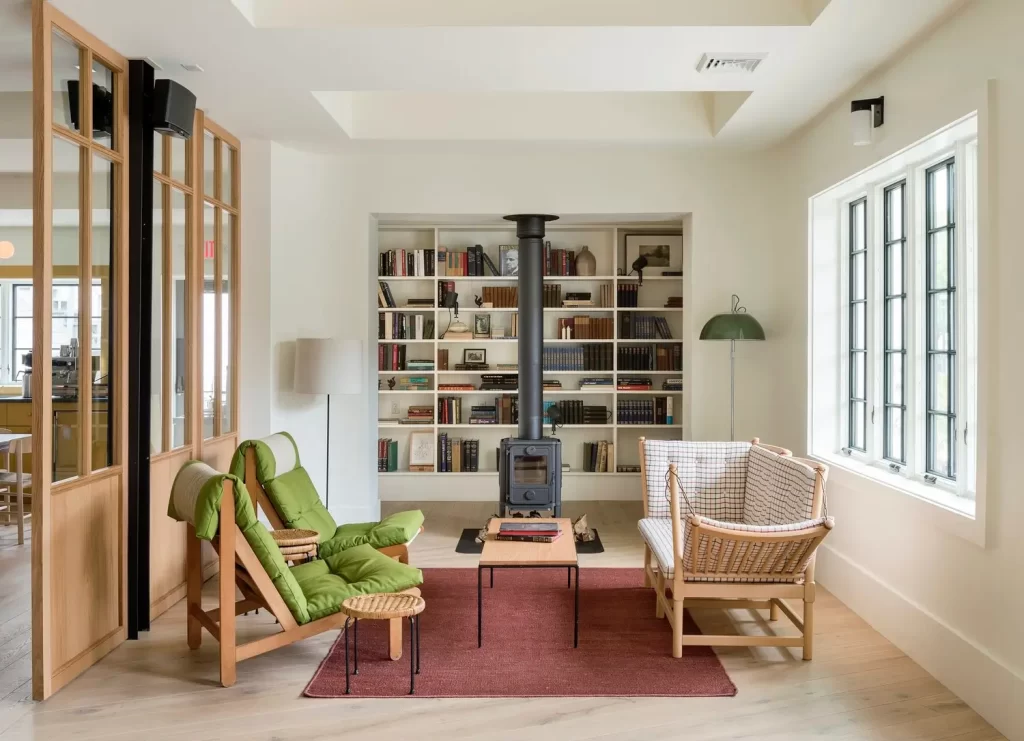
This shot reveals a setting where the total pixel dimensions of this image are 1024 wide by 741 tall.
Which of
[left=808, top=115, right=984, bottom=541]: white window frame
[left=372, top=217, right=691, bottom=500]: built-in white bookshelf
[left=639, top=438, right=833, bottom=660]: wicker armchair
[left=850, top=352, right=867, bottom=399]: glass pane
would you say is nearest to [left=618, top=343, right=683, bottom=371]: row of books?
[left=372, top=217, right=691, bottom=500]: built-in white bookshelf

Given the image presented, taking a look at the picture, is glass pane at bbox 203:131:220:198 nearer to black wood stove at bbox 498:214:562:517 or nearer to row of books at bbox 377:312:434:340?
black wood stove at bbox 498:214:562:517

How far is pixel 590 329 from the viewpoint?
26.1ft

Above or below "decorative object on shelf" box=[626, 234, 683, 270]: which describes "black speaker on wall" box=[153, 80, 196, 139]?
above

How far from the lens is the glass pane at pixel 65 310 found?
3600mm

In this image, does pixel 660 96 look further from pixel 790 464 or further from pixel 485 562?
pixel 485 562

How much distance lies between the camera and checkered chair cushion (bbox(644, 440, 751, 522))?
16.1 ft

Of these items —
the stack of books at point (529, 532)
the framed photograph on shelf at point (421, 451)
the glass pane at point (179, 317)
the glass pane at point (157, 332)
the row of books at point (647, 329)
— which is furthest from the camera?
the framed photograph on shelf at point (421, 451)

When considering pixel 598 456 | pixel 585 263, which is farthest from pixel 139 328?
pixel 598 456

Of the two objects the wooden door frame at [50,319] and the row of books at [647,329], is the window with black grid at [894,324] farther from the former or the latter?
the wooden door frame at [50,319]

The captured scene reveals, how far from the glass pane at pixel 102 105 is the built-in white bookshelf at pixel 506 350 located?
3781 millimetres

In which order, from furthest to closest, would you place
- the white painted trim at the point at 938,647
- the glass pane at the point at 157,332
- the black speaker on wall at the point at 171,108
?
1. the glass pane at the point at 157,332
2. the black speaker on wall at the point at 171,108
3. the white painted trim at the point at 938,647

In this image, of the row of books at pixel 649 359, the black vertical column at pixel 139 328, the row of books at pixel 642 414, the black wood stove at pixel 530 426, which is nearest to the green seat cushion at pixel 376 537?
the black vertical column at pixel 139 328

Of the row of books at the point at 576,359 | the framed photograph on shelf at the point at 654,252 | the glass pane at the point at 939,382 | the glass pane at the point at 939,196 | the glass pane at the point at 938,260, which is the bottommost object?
the glass pane at the point at 939,382

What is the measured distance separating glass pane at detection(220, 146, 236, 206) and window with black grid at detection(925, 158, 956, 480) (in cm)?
430
